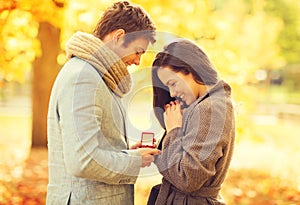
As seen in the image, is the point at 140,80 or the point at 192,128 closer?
the point at 192,128

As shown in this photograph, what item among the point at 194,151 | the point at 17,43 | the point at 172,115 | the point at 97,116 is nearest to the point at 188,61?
the point at 172,115

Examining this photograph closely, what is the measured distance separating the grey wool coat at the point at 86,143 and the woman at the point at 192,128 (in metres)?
0.18

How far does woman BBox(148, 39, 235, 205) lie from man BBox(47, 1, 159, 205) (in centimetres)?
11

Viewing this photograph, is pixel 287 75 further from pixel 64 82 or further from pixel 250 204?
pixel 64 82

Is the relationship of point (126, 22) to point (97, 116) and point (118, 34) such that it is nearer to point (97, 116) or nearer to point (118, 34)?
point (118, 34)

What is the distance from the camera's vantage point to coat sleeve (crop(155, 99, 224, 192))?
2.33 m

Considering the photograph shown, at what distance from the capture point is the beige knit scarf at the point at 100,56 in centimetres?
223

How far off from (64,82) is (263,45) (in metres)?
21.3

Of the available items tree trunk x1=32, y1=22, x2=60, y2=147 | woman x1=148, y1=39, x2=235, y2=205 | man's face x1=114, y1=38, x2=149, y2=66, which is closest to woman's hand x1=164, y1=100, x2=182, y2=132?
woman x1=148, y1=39, x2=235, y2=205

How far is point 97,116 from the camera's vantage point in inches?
85.0

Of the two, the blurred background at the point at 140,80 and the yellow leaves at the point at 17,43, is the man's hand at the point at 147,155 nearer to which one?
the blurred background at the point at 140,80

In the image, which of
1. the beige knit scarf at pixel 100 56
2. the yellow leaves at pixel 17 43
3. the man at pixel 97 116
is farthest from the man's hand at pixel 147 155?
the yellow leaves at pixel 17 43

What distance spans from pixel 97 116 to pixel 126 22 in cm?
40

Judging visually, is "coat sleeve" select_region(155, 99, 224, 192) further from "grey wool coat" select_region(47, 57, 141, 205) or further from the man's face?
the man's face
